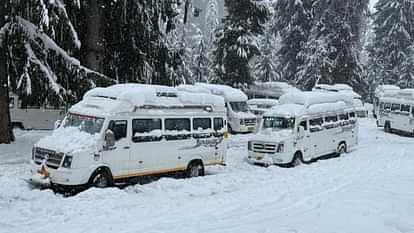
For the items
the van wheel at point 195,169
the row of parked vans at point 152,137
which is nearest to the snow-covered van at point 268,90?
the row of parked vans at point 152,137

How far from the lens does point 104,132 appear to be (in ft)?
45.4

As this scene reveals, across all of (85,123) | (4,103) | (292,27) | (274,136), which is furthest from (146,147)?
(292,27)

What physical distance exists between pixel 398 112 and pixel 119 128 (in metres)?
26.3

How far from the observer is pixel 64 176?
1285cm

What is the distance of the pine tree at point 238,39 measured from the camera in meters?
39.8

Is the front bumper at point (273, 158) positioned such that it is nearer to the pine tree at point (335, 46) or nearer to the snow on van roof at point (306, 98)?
the snow on van roof at point (306, 98)

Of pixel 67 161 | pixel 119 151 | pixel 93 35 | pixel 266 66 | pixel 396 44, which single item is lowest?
pixel 67 161

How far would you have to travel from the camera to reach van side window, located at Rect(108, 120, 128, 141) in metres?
14.1

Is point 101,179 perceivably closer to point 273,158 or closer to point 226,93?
point 273,158

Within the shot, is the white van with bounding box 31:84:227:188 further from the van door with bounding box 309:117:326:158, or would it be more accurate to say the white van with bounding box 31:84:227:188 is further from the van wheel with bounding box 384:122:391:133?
the van wheel with bounding box 384:122:391:133

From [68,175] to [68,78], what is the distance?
340 inches

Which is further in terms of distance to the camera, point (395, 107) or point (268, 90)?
point (268, 90)

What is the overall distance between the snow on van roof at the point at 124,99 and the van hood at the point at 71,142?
2.63 feet

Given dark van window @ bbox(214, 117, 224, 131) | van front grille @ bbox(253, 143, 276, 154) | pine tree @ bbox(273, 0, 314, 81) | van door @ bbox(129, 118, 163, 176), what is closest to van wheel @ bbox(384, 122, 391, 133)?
pine tree @ bbox(273, 0, 314, 81)
